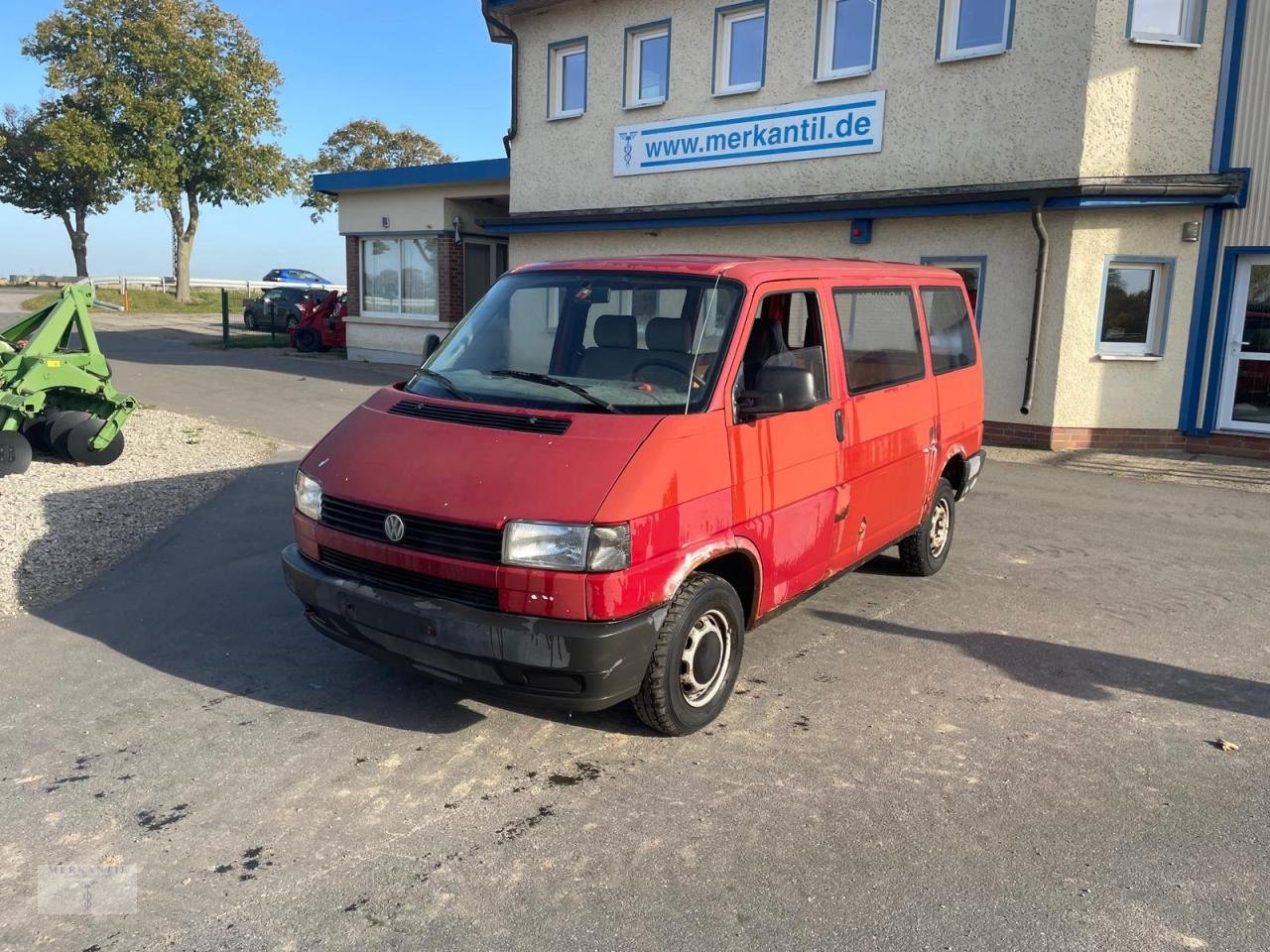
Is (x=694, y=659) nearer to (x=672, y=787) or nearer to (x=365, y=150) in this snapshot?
(x=672, y=787)

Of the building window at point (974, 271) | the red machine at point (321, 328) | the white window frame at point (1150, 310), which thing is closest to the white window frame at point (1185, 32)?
the white window frame at point (1150, 310)

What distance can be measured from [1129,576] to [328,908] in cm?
590

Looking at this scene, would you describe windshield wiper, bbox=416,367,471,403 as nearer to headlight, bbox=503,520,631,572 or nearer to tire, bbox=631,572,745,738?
headlight, bbox=503,520,631,572

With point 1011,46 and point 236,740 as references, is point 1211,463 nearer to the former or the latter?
point 1011,46

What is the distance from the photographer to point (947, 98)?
1226 cm

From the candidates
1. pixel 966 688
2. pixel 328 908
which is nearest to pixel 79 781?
pixel 328 908

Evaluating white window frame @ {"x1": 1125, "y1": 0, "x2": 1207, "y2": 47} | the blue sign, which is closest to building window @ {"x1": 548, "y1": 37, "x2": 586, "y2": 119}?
the blue sign

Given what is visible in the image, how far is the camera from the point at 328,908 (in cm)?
303

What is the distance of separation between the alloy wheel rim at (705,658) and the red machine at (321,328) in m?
20.7

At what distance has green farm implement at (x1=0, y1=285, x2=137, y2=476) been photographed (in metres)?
8.48

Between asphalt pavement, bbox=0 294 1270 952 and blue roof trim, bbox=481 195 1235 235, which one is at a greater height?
blue roof trim, bbox=481 195 1235 235

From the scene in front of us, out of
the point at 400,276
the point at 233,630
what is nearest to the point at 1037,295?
the point at 233,630

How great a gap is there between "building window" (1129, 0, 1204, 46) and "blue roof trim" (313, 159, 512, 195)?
33.5 ft

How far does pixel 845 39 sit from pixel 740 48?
174cm
